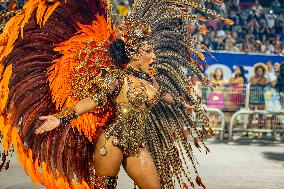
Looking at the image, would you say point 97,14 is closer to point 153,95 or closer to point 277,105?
point 153,95

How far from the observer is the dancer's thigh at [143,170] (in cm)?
430

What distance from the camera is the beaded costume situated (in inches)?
172

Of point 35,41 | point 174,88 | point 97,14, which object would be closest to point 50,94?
point 35,41

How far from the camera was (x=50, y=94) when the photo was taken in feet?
15.3

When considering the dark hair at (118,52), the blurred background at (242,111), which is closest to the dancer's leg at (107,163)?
the dark hair at (118,52)

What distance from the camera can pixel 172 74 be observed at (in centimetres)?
501

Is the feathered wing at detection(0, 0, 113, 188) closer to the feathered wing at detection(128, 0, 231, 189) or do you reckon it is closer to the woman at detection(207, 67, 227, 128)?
the feathered wing at detection(128, 0, 231, 189)

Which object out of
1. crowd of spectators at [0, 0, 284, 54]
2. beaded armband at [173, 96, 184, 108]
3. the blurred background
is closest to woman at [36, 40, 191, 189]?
beaded armband at [173, 96, 184, 108]

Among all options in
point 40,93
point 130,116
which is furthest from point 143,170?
point 40,93

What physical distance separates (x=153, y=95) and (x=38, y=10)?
120 cm

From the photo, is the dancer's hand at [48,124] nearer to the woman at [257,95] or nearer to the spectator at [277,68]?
the woman at [257,95]

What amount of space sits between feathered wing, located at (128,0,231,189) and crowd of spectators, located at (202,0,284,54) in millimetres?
9778

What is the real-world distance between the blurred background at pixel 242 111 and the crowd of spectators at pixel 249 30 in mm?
29

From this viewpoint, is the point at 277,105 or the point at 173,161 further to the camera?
the point at 277,105
